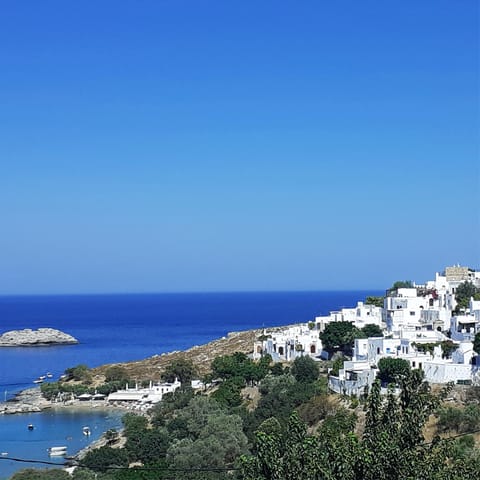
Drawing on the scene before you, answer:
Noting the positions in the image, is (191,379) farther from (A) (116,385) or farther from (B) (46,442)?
(B) (46,442)

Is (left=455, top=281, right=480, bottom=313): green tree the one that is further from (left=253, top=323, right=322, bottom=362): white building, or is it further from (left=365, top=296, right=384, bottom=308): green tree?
(left=253, top=323, right=322, bottom=362): white building

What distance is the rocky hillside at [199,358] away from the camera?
152 ft

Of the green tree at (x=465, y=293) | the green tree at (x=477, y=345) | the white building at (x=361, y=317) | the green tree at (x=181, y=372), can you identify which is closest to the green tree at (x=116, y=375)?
the green tree at (x=181, y=372)

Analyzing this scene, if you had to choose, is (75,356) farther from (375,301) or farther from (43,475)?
(43,475)

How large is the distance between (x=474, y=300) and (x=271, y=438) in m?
26.2

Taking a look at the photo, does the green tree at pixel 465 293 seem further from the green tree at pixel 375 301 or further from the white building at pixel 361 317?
the green tree at pixel 375 301

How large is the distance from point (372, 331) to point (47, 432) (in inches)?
585

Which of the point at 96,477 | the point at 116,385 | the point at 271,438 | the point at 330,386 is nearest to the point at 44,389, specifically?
the point at 116,385

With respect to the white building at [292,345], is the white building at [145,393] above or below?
below

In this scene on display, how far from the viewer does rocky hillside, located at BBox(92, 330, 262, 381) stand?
46.3 metres

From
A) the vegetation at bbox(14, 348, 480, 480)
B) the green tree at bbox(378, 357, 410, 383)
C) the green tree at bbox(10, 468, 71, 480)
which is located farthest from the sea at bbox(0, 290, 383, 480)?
the green tree at bbox(378, 357, 410, 383)

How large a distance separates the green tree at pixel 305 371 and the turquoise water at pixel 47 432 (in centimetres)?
853

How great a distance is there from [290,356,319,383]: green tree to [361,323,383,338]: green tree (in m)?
4.28

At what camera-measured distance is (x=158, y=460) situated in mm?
23672
